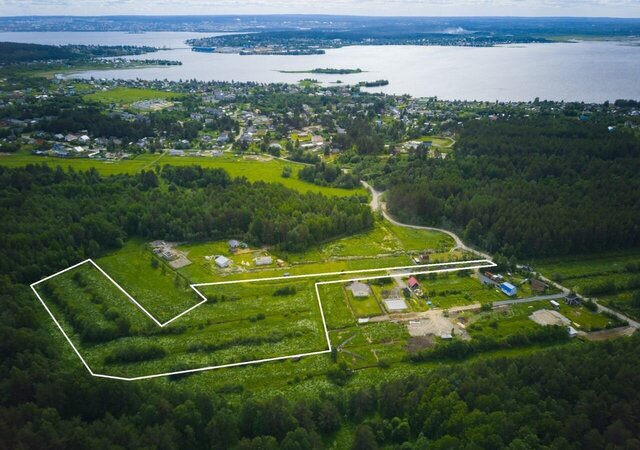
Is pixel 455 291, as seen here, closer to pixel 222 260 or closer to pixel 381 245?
pixel 381 245

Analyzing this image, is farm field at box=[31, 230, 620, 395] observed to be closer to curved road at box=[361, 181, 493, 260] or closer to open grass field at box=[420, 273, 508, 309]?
open grass field at box=[420, 273, 508, 309]

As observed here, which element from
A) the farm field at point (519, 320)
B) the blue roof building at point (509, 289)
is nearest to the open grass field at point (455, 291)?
the blue roof building at point (509, 289)

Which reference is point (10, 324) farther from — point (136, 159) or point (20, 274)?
point (136, 159)

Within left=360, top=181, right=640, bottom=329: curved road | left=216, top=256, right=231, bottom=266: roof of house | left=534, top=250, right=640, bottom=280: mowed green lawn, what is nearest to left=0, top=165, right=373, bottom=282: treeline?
left=360, top=181, right=640, bottom=329: curved road

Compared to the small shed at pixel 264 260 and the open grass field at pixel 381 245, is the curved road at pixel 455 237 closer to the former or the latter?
the open grass field at pixel 381 245

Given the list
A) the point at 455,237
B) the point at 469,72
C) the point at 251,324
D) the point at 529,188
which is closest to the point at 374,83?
the point at 469,72

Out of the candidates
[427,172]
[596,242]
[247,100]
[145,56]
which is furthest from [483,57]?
[596,242]
